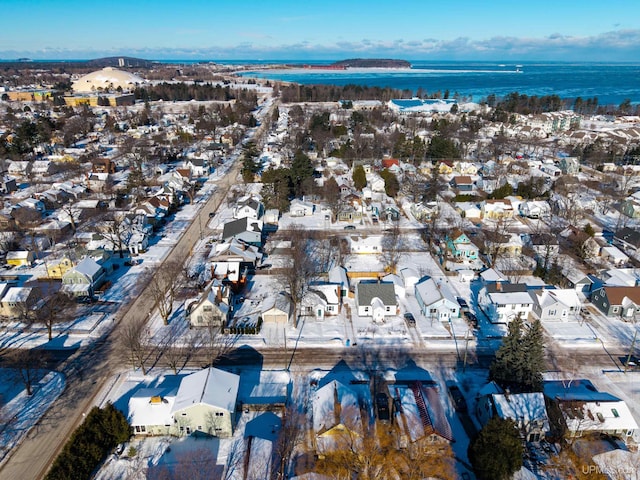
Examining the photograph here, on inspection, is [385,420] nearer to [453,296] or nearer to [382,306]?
[382,306]

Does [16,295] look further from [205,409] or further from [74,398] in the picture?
[205,409]

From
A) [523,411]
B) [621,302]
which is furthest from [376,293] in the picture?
[621,302]

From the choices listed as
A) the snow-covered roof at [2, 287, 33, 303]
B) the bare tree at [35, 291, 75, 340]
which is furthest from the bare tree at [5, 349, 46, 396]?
the snow-covered roof at [2, 287, 33, 303]

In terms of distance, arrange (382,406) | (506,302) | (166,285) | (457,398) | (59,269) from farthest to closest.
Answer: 1. (59,269)
2. (166,285)
3. (506,302)
4. (457,398)
5. (382,406)

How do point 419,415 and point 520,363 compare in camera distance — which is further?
point 520,363

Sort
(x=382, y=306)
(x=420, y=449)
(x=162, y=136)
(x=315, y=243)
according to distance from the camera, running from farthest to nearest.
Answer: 1. (x=162, y=136)
2. (x=315, y=243)
3. (x=382, y=306)
4. (x=420, y=449)

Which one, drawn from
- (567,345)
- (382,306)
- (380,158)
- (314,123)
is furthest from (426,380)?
(314,123)

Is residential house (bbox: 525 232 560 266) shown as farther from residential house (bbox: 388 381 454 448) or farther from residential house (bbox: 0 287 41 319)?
residential house (bbox: 0 287 41 319)
